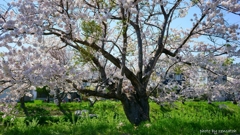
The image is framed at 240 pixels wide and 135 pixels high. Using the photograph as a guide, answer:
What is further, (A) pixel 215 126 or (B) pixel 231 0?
(B) pixel 231 0

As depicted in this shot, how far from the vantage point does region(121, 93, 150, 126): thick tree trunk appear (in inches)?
278

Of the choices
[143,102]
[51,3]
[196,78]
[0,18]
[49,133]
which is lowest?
[49,133]

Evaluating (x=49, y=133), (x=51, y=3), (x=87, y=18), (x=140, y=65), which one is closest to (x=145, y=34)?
(x=140, y=65)

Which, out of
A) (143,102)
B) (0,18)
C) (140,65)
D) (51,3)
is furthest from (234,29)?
(0,18)

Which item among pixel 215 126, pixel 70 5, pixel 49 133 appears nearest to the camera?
pixel 49 133

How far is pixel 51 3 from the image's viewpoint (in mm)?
5664

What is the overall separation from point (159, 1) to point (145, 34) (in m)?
2.16

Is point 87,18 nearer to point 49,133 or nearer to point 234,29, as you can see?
point 49,133

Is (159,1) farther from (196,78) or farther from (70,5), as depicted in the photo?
(196,78)

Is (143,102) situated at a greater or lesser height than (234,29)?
lesser

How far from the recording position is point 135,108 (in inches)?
282

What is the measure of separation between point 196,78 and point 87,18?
807 cm

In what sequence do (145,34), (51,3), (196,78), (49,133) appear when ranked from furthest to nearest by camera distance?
(196,78)
(145,34)
(51,3)
(49,133)

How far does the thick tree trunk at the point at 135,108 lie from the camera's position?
706 cm
